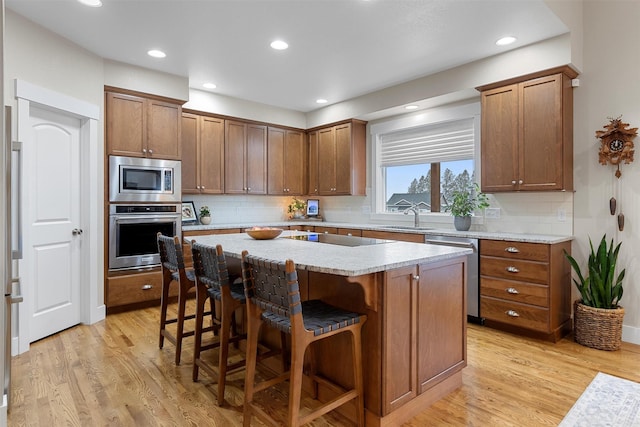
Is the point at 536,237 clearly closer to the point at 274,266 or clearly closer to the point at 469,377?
the point at 469,377

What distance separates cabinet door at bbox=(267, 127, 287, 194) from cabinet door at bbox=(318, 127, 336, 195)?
591mm

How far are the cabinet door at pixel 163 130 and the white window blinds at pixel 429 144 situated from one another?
2.85m

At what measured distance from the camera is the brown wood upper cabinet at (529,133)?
342cm

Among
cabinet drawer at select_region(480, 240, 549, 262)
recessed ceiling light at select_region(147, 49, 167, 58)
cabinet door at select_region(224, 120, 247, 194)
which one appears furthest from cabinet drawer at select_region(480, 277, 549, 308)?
recessed ceiling light at select_region(147, 49, 167, 58)

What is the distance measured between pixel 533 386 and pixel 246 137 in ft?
15.0

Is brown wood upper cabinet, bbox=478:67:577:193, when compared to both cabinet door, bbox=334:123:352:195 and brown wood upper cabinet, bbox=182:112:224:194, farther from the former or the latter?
brown wood upper cabinet, bbox=182:112:224:194

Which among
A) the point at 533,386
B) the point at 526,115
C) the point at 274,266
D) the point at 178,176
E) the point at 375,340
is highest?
the point at 526,115

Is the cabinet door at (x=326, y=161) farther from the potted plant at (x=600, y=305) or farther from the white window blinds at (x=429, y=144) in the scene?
the potted plant at (x=600, y=305)

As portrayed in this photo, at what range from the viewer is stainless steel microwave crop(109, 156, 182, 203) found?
4055 mm

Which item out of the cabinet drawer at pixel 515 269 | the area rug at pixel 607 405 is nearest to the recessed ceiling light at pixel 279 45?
the cabinet drawer at pixel 515 269

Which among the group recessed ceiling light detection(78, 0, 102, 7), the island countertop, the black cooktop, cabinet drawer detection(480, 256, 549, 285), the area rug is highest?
recessed ceiling light detection(78, 0, 102, 7)

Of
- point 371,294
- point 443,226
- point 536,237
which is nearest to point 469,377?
point 371,294

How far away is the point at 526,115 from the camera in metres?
3.59

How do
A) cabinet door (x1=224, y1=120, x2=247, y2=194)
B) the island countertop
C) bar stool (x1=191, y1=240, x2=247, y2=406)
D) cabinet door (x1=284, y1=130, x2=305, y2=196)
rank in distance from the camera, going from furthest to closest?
cabinet door (x1=284, y1=130, x2=305, y2=196), cabinet door (x1=224, y1=120, x2=247, y2=194), bar stool (x1=191, y1=240, x2=247, y2=406), the island countertop
